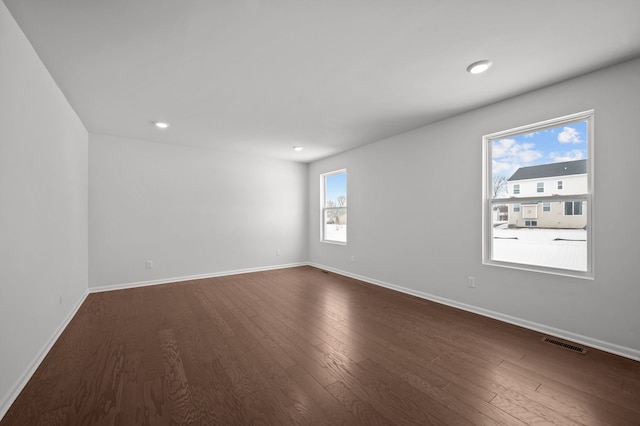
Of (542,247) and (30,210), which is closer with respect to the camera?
(30,210)

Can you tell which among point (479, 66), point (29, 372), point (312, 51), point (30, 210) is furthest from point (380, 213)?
point (29, 372)

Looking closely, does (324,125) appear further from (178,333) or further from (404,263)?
(178,333)

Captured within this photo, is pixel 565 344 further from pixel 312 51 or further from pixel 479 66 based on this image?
pixel 312 51

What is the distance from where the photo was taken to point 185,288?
172 inches

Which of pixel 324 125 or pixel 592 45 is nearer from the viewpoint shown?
pixel 592 45

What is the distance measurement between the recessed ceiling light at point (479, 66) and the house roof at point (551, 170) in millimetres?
1260

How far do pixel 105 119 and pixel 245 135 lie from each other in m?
1.85

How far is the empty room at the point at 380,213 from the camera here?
5.64 feet

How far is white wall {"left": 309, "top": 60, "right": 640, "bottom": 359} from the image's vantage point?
2.27m

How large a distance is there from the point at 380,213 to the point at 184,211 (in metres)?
3.56

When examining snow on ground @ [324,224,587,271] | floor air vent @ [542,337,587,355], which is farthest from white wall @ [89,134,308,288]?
floor air vent @ [542,337,587,355]

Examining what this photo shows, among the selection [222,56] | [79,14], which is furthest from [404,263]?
[79,14]

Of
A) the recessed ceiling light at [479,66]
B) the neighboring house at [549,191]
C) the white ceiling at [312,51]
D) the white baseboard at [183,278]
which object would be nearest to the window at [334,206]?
the white baseboard at [183,278]

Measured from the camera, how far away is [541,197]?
9.27 ft
